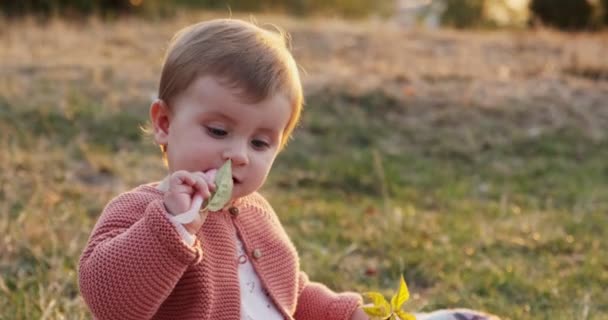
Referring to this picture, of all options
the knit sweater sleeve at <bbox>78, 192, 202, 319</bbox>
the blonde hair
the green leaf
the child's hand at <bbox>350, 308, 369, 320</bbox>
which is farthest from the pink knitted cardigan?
the blonde hair

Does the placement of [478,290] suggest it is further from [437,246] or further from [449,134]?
[449,134]

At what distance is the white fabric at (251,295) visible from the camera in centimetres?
227

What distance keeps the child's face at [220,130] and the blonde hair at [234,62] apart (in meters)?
0.03

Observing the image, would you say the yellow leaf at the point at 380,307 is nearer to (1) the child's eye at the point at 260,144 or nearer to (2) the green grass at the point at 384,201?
(1) the child's eye at the point at 260,144

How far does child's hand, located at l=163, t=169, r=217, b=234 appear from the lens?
6.37ft

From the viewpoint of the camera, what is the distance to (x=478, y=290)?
3.79 metres

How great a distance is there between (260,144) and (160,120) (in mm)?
266

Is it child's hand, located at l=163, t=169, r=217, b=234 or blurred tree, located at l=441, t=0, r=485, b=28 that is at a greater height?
child's hand, located at l=163, t=169, r=217, b=234

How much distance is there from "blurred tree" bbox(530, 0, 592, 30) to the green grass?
24.5ft

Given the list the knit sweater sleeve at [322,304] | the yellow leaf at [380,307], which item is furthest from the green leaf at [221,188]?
the knit sweater sleeve at [322,304]

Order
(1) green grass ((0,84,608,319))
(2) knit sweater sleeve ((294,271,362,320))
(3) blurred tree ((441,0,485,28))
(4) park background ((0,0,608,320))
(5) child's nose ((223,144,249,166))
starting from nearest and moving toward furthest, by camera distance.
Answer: (5) child's nose ((223,144,249,166))
(2) knit sweater sleeve ((294,271,362,320))
(1) green grass ((0,84,608,319))
(4) park background ((0,0,608,320))
(3) blurred tree ((441,0,485,28))

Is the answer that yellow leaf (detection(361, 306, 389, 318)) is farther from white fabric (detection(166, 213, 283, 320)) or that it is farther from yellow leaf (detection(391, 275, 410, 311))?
white fabric (detection(166, 213, 283, 320))

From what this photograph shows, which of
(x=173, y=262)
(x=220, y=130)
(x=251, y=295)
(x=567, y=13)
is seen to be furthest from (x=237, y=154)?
(x=567, y=13)

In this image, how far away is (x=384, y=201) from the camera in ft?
17.7
